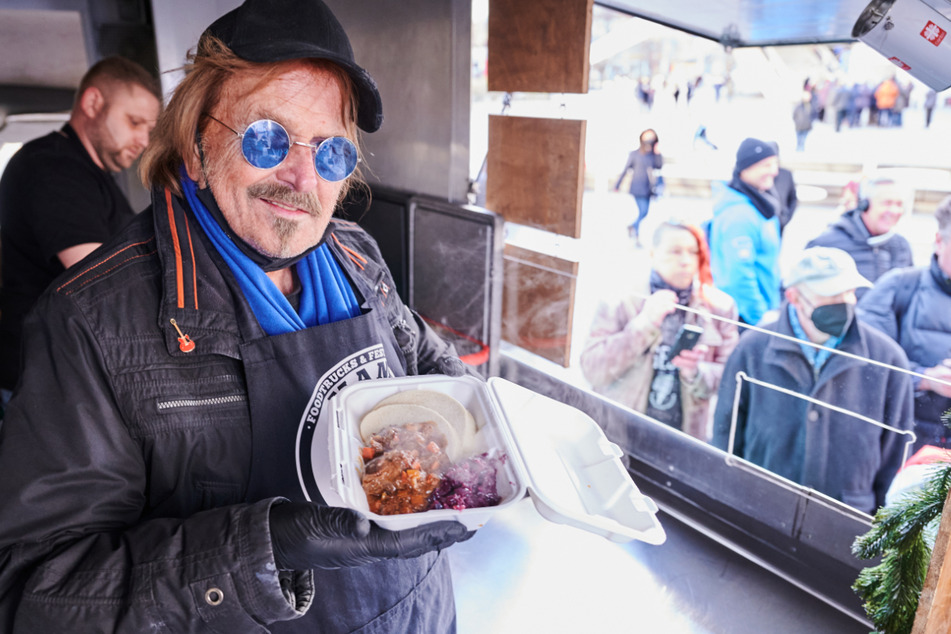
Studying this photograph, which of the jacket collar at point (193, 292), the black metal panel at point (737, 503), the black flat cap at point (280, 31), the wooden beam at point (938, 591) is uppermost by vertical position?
the black flat cap at point (280, 31)

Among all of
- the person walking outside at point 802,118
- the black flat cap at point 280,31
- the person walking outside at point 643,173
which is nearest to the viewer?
the black flat cap at point 280,31

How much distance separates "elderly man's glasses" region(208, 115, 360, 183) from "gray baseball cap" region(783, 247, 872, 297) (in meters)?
2.36

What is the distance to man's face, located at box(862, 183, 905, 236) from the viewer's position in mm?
3387

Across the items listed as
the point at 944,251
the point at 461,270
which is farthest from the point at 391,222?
the point at 944,251

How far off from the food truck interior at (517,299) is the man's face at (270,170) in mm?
1270

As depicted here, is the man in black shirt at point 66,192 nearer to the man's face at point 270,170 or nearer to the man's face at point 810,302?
the man's face at point 270,170

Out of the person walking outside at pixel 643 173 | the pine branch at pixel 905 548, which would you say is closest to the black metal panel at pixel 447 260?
the person walking outside at pixel 643 173

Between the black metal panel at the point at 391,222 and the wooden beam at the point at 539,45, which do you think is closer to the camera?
the wooden beam at the point at 539,45

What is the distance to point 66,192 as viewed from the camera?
105 inches

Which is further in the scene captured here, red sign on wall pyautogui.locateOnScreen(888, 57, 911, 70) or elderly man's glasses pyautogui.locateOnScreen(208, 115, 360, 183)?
red sign on wall pyautogui.locateOnScreen(888, 57, 911, 70)

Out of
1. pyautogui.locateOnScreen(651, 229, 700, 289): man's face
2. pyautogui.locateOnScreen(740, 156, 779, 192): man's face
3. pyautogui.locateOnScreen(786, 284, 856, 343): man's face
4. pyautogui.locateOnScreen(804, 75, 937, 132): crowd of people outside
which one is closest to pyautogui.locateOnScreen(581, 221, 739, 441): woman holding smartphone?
pyautogui.locateOnScreen(651, 229, 700, 289): man's face

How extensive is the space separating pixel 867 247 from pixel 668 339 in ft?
3.82

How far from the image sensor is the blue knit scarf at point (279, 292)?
1.33 metres

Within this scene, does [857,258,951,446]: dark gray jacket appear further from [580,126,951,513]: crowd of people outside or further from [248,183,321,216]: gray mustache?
[248,183,321,216]: gray mustache
